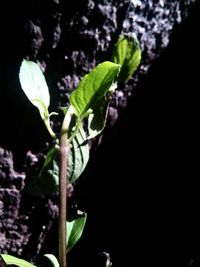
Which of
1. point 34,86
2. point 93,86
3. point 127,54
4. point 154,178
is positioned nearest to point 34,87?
point 34,86

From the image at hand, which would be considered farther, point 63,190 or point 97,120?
point 97,120

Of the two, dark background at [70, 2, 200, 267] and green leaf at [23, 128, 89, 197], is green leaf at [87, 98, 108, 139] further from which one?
dark background at [70, 2, 200, 267]

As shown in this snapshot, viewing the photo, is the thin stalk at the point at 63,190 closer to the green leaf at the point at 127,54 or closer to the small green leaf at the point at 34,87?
the small green leaf at the point at 34,87

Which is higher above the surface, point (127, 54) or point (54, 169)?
point (127, 54)

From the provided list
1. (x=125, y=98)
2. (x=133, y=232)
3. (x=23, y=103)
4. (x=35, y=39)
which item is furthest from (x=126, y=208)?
(x=35, y=39)

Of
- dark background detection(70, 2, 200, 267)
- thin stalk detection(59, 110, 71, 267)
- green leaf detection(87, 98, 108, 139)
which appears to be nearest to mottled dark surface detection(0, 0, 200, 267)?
dark background detection(70, 2, 200, 267)

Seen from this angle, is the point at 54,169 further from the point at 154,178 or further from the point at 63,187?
the point at 154,178
